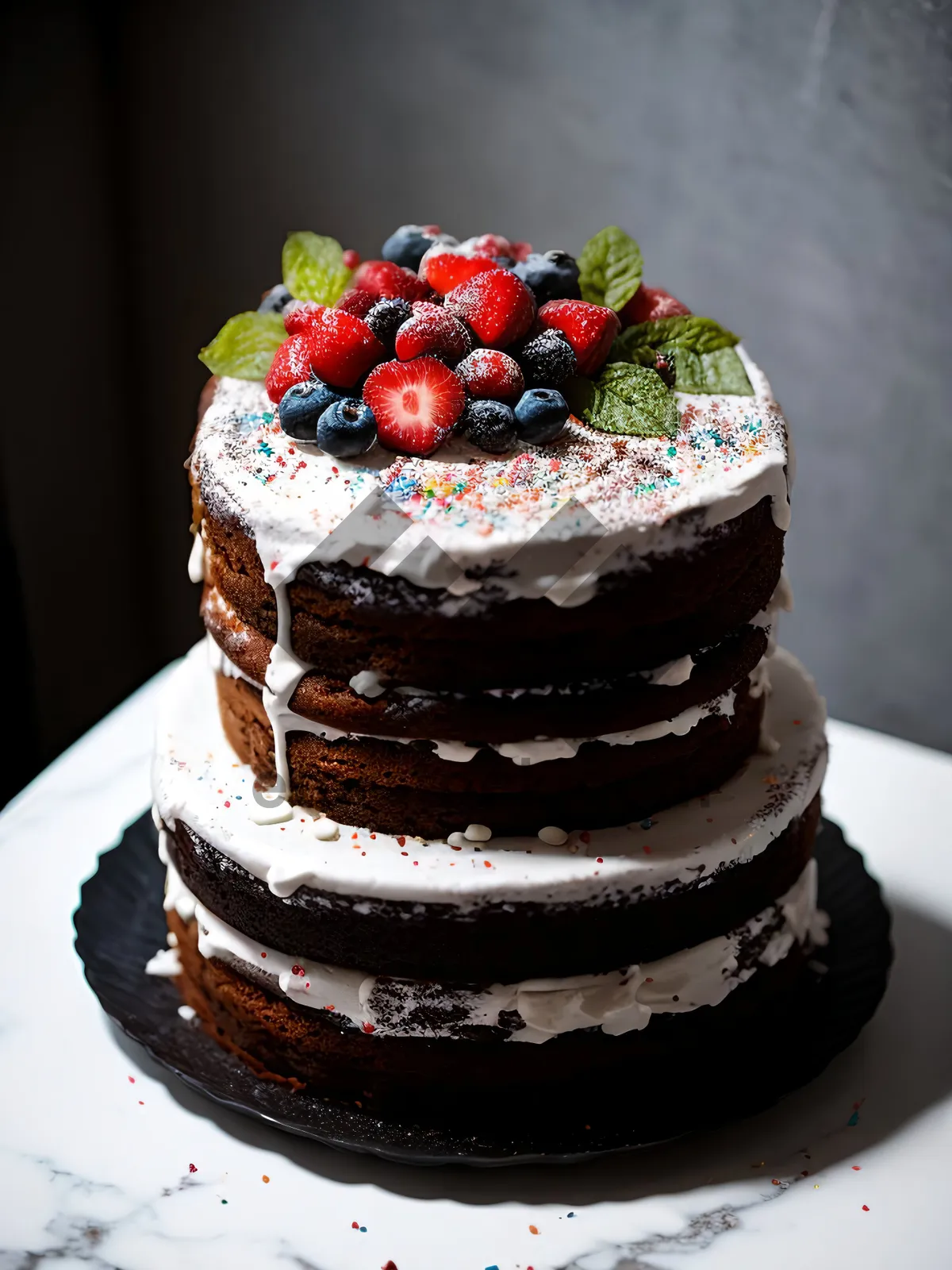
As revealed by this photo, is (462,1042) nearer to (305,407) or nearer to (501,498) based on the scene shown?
(501,498)

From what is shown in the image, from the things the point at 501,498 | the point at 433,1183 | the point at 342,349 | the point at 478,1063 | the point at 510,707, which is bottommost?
the point at 433,1183

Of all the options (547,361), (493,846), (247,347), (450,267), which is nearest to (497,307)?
(547,361)

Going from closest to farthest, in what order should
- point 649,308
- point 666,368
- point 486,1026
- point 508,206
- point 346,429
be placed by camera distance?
point 346,429, point 486,1026, point 666,368, point 649,308, point 508,206

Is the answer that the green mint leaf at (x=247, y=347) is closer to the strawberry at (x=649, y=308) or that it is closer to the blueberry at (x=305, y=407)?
the blueberry at (x=305, y=407)

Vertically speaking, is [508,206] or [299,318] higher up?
[299,318]

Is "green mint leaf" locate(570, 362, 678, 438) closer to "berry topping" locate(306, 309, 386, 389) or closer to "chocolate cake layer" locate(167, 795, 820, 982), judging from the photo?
"berry topping" locate(306, 309, 386, 389)

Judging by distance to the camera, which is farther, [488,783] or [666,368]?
[666,368]

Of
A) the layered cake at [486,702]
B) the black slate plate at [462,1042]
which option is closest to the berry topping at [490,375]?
the layered cake at [486,702]

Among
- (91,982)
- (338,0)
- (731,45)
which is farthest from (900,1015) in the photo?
(338,0)
